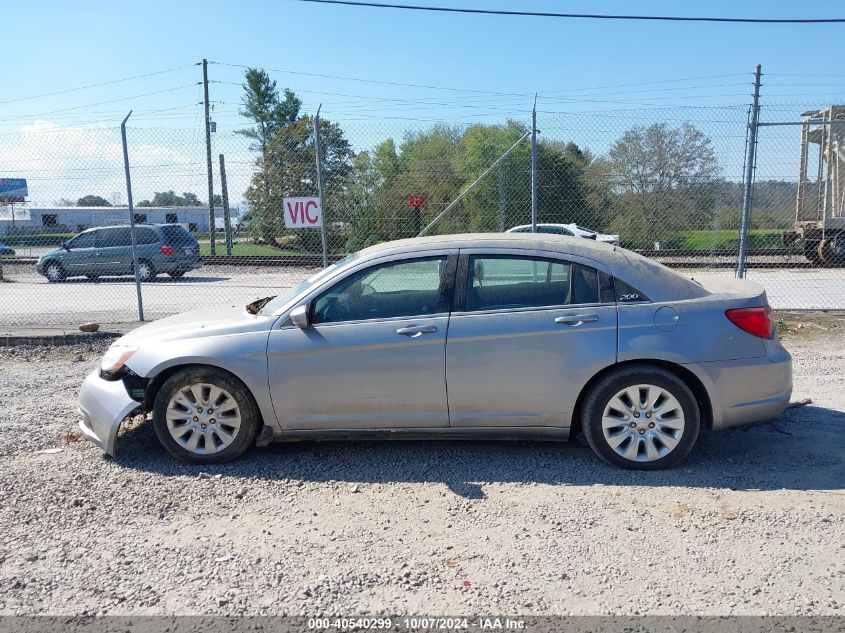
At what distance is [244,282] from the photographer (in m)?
17.9

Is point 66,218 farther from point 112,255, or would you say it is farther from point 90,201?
point 90,201

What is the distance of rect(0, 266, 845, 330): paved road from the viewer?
463 inches

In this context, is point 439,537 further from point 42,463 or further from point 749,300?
point 42,463

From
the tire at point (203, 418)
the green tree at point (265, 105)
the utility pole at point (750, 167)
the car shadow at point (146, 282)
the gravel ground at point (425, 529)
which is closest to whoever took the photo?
the gravel ground at point (425, 529)

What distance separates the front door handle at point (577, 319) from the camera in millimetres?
4527

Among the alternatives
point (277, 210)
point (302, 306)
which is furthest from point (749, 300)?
point (277, 210)

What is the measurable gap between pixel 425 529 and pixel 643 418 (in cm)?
166

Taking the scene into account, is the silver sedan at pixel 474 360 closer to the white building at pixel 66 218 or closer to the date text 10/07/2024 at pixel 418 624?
the date text 10/07/2024 at pixel 418 624

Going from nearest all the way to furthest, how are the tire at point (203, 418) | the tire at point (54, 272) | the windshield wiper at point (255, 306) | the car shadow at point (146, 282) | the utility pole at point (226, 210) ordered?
the tire at point (203, 418)
the windshield wiper at point (255, 306)
the utility pole at point (226, 210)
the car shadow at point (146, 282)
the tire at point (54, 272)

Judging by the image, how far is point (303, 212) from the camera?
9.78 meters

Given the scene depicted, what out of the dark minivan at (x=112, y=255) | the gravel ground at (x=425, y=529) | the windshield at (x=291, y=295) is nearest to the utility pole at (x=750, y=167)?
the gravel ground at (x=425, y=529)

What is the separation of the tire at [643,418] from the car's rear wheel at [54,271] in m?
19.0

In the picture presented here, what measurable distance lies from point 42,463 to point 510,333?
11.3ft

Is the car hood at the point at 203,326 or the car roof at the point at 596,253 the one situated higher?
the car roof at the point at 596,253
